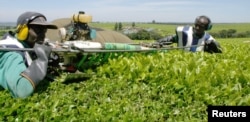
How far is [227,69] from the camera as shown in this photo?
5297 millimetres

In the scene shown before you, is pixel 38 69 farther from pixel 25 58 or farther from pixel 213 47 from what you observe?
pixel 213 47

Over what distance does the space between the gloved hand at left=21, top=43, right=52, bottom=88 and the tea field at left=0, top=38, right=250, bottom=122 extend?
18 cm

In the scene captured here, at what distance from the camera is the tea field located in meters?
3.61

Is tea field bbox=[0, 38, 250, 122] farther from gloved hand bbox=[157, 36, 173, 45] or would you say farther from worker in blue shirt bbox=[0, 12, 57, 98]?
gloved hand bbox=[157, 36, 173, 45]

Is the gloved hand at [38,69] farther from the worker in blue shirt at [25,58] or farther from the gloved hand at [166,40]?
the gloved hand at [166,40]

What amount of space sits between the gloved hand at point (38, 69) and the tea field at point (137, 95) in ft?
0.61

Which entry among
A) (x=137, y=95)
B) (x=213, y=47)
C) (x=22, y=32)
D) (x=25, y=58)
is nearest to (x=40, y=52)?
(x=25, y=58)

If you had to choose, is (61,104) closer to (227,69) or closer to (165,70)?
(165,70)

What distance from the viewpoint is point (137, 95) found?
431 cm

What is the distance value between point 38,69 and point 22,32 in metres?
0.77

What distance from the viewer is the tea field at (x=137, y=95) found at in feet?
11.9

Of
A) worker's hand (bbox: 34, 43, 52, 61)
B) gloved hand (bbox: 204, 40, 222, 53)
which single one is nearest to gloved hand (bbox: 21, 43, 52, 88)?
worker's hand (bbox: 34, 43, 52, 61)

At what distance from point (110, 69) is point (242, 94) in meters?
2.16

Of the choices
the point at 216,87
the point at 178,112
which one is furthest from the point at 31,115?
the point at 216,87
